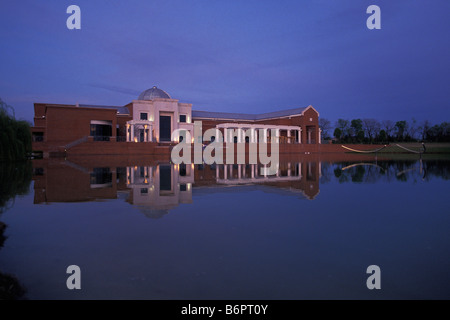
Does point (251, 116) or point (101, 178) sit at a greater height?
point (251, 116)

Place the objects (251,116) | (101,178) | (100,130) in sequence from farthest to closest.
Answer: (251,116)
(100,130)
(101,178)

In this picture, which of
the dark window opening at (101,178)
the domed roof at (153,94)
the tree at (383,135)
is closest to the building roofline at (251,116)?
the domed roof at (153,94)

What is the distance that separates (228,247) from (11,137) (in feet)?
70.6

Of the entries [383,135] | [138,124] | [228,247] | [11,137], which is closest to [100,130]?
[138,124]

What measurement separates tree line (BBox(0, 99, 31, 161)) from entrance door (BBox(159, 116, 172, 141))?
22843 mm

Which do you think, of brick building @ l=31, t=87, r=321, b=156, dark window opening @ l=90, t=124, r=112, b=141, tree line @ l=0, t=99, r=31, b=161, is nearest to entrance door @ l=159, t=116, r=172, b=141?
brick building @ l=31, t=87, r=321, b=156

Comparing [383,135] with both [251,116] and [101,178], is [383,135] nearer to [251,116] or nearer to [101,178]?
[251,116]

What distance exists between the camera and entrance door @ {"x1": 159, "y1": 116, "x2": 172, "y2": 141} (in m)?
46.3

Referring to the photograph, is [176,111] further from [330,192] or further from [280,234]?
[280,234]

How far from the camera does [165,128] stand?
4669 cm
